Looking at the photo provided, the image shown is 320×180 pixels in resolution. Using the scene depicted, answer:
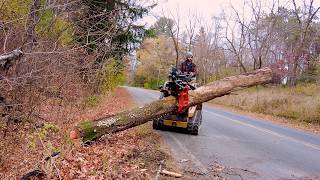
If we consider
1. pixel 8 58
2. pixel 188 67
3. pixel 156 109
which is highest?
pixel 188 67

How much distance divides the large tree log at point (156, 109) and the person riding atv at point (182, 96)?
219mm

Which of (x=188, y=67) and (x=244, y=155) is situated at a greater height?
(x=188, y=67)

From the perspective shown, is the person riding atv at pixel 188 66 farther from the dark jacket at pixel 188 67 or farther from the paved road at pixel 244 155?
the paved road at pixel 244 155

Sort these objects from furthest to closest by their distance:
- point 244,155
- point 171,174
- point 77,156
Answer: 1. point 244,155
2. point 77,156
3. point 171,174

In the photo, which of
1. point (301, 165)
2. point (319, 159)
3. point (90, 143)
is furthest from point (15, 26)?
point (319, 159)

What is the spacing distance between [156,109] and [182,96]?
3.12ft

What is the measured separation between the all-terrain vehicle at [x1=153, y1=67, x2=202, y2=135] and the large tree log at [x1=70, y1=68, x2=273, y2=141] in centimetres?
21

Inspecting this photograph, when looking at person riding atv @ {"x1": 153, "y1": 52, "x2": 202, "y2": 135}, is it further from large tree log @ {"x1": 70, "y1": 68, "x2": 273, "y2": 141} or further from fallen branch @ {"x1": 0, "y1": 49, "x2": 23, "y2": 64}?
fallen branch @ {"x1": 0, "y1": 49, "x2": 23, "y2": 64}

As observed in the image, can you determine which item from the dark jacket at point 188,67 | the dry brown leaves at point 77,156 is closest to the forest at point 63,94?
the dry brown leaves at point 77,156

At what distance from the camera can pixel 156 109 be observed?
1130cm

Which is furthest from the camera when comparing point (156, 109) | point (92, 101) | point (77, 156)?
point (92, 101)

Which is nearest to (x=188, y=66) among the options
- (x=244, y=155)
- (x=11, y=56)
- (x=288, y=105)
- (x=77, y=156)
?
(x=244, y=155)

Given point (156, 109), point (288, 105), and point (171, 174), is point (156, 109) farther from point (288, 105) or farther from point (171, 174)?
point (288, 105)

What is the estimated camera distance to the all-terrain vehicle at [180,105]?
11.8 m
